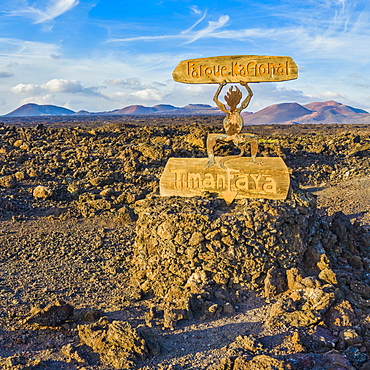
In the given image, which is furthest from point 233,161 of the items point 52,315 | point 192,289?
point 52,315

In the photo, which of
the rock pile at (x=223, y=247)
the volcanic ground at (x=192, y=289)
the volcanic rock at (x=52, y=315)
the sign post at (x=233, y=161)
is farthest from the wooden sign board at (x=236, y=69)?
the volcanic rock at (x=52, y=315)

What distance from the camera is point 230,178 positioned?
6.74 meters

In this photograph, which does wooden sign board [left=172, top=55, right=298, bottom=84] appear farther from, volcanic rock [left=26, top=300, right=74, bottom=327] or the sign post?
volcanic rock [left=26, top=300, right=74, bottom=327]

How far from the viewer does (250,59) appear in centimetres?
676

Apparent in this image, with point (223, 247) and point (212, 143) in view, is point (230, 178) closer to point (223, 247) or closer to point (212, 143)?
point (212, 143)

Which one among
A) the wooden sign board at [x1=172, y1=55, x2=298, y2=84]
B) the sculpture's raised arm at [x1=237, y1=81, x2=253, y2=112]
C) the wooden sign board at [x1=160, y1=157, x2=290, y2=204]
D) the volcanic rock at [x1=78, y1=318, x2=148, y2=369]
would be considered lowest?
the volcanic rock at [x1=78, y1=318, x2=148, y2=369]

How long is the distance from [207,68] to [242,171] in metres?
1.81

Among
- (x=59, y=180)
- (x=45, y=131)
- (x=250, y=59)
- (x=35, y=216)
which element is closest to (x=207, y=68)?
(x=250, y=59)

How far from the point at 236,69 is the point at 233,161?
150 cm

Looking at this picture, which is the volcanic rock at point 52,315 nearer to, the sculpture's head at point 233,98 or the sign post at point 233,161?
the sign post at point 233,161

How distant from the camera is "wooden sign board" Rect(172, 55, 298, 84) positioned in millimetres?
6711

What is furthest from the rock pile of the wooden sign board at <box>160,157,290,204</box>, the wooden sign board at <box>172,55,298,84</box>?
the wooden sign board at <box>172,55,298,84</box>

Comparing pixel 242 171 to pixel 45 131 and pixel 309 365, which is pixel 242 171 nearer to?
pixel 309 365

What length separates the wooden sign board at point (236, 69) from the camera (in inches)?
264
